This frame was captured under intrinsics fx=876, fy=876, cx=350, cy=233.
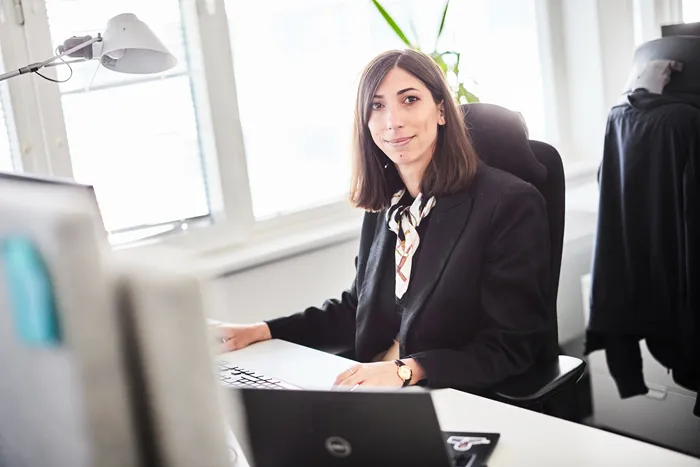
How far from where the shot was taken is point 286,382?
5.57ft

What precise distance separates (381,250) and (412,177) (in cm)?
18

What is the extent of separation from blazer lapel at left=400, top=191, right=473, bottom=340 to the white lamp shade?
0.66 m

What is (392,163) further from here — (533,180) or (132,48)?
(132,48)

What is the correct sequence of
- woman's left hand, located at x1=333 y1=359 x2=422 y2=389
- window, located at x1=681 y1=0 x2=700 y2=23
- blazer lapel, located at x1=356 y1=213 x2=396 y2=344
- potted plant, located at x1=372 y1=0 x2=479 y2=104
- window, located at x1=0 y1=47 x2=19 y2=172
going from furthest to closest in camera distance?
1. window, located at x1=681 y1=0 x2=700 y2=23
2. potted plant, located at x1=372 y1=0 x2=479 y2=104
3. window, located at x1=0 y1=47 x2=19 y2=172
4. blazer lapel, located at x1=356 y1=213 x2=396 y2=344
5. woman's left hand, located at x1=333 y1=359 x2=422 y2=389

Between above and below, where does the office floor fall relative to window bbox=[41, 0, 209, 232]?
below

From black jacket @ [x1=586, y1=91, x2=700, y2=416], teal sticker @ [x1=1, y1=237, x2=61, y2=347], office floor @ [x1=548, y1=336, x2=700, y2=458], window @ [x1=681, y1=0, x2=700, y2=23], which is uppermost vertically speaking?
A: window @ [x1=681, y1=0, x2=700, y2=23]

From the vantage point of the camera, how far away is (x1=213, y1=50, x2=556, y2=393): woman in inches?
68.6

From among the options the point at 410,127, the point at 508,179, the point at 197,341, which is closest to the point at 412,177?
the point at 410,127

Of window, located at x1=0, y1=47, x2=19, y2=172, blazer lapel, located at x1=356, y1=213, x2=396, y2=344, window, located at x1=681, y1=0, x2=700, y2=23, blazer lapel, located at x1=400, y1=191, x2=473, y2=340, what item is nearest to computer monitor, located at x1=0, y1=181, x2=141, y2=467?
blazer lapel, located at x1=400, y1=191, x2=473, y2=340

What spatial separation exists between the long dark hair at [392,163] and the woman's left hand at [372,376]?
46 centimetres

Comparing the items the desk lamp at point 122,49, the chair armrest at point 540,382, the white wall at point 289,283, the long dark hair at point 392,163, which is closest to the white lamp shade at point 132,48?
the desk lamp at point 122,49

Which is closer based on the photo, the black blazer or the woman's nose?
the black blazer

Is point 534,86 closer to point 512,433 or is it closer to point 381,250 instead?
point 381,250

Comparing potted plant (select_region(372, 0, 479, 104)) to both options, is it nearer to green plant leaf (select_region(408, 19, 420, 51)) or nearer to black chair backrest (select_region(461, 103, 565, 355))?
green plant leaf (select_region(408, 19, 420, 51))
